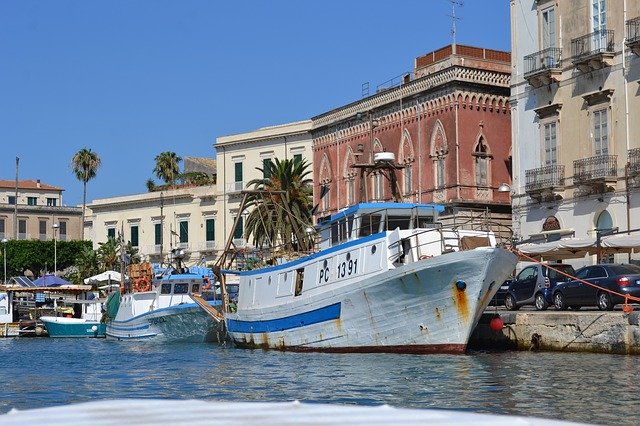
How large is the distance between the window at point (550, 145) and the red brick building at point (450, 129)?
600 centimetres

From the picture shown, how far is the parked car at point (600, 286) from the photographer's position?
91.2 feet

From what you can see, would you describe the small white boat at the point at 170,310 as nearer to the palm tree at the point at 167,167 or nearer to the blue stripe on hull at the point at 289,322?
the blue stripe on hull at the point at 289,322

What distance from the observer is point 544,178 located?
4175cm

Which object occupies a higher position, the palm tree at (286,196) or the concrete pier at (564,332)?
the palm tree at (286,196)

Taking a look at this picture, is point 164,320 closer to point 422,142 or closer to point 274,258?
point 274,258

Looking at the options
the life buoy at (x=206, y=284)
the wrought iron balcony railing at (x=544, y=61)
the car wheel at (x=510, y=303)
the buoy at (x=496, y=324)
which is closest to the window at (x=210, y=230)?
the life buoy at (x=206, y=284)

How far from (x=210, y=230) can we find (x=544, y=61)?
37.1 metres

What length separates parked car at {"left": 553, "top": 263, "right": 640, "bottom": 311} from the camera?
91.2 ft

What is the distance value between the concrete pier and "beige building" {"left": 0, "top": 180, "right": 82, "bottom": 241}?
74261 millimetres

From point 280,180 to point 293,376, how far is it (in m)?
39.0

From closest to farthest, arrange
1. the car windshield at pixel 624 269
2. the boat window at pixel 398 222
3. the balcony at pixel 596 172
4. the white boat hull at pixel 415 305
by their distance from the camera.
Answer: the white boat hull at pixel 415 305
the car windshield at pixel 624 269
the boat window at pixel 398 222
the balcony at pixel 596 172

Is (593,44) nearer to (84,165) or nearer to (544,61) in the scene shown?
(544,61)

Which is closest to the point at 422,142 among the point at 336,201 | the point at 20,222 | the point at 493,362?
the point at 336,201

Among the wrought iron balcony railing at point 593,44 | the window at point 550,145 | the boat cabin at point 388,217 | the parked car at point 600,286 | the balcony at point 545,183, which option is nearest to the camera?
the parked car at point 600,286
